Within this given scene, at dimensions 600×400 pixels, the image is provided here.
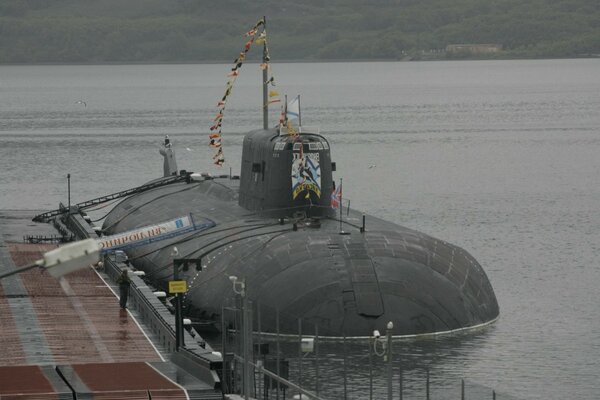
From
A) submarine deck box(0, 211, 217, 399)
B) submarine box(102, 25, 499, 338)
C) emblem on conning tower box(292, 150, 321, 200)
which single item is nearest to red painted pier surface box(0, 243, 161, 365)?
submarine deck box(0, 211, 217, 399)

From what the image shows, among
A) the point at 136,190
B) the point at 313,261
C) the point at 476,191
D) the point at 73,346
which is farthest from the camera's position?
the point at 476,191

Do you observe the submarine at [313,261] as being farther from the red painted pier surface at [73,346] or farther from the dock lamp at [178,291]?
the dock lamp at [178,291]

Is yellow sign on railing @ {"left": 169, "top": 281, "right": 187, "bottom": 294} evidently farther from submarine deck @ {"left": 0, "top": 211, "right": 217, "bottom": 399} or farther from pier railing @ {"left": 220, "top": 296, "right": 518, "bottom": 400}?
pier railing @ {"left": 220, "top": 296, "right": 518, "bottom": 400}

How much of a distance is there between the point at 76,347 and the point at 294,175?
41.5 feet

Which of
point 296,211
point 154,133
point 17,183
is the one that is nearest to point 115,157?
point 17,183

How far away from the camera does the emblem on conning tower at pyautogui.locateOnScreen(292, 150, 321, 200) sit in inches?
1943

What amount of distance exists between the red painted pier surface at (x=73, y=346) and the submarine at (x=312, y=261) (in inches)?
140

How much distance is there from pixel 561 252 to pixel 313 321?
30437mm

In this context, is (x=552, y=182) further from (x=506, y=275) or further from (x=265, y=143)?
(x=265, y=143)

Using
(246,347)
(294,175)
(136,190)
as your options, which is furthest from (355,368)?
(136,190)

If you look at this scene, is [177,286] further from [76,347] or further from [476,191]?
[476,191]

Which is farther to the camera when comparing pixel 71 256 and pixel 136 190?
pixel 136 190

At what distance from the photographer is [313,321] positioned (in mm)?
42281

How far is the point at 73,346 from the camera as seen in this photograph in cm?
3941
